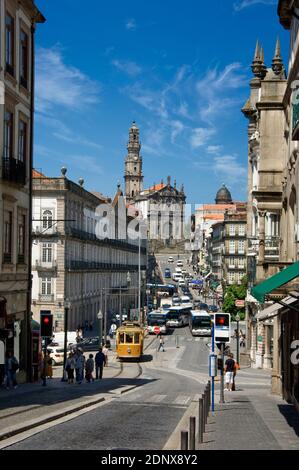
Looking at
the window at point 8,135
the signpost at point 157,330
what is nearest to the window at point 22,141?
the window at point 8,135

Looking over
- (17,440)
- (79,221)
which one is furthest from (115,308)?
(17,440)

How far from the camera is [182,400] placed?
24.6 m

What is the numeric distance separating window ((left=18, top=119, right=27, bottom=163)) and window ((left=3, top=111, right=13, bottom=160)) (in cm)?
133

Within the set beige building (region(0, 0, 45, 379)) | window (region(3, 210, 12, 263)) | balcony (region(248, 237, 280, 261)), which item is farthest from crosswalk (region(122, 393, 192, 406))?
balcony (region(248, 237, 280, 261))

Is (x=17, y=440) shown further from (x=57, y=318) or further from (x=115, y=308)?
(x=115, y=308)

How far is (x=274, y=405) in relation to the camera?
22328mm

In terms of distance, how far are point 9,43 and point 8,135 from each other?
121 inches

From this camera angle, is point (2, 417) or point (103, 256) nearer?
point (2, 417)

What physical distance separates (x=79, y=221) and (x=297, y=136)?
5460cm

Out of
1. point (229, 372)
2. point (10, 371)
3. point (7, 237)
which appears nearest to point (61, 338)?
point (229, 372)

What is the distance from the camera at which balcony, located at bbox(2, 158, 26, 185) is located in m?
25.5

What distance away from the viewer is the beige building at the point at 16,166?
2555cm

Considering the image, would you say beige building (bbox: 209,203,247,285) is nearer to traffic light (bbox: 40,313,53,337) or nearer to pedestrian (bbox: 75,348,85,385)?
A: pedestrian (bbox: 75,348,85,385)

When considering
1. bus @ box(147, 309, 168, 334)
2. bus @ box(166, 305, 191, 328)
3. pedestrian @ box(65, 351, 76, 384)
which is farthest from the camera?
bus @ box(166, 305, 191, 328)
